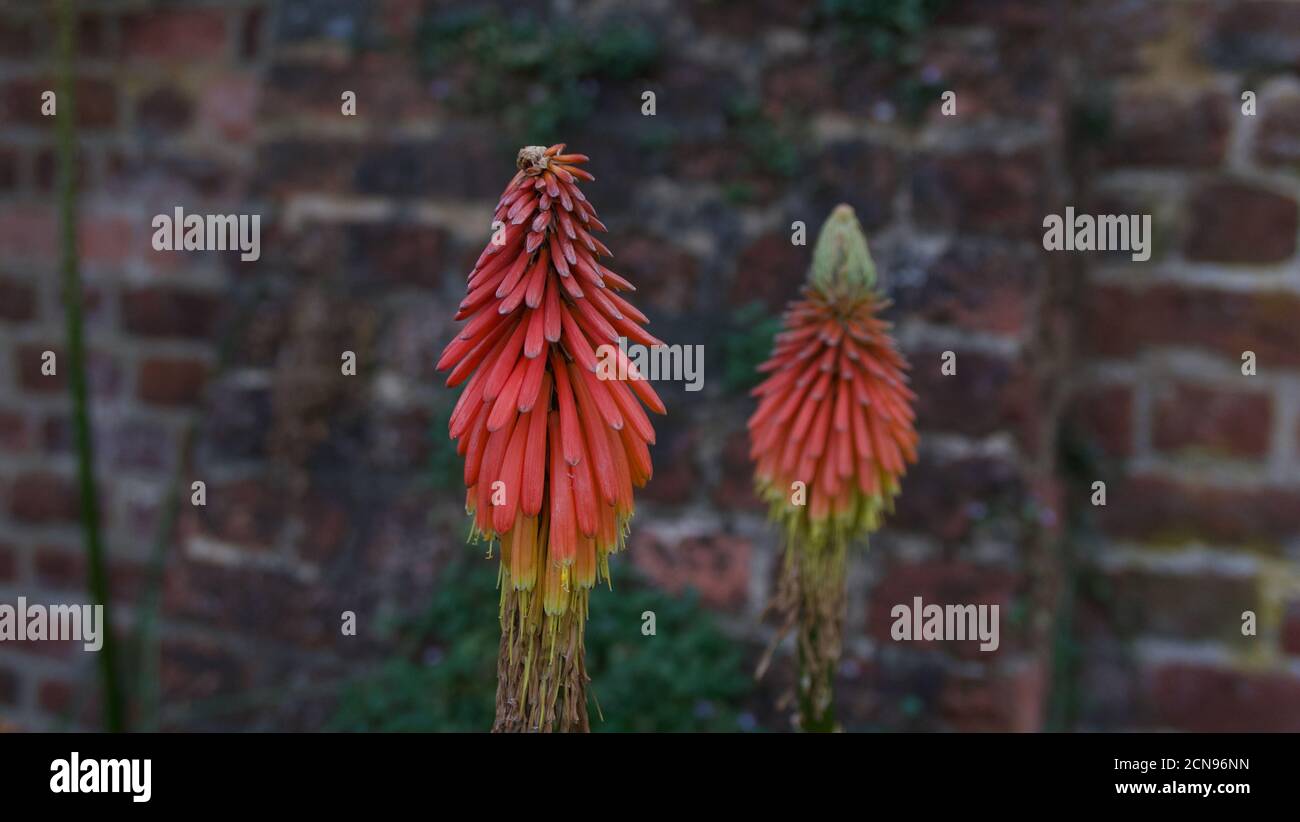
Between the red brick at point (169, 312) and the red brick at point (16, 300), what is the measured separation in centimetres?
32

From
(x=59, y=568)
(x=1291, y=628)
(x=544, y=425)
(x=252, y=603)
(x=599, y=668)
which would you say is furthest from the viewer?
(x=59, y=568)

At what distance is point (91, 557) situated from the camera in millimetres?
2086

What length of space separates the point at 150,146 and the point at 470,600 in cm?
168

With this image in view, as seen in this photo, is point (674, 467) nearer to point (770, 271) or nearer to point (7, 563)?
point (770, 271)

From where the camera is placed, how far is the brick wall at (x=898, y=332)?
217cm

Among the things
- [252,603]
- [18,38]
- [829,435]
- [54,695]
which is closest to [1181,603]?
[829,435]

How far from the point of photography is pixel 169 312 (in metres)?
3.05

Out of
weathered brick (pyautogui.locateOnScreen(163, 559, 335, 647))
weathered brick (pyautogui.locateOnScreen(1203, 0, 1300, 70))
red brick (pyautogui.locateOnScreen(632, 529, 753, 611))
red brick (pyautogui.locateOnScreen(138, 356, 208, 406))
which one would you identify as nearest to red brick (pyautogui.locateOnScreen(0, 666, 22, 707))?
red brick (pyautogui.locateOnScreen(138, 356, 208, 406))

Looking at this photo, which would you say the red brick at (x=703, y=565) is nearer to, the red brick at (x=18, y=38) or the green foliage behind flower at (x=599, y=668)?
the green foliage behind flower at (x=599, y=668)

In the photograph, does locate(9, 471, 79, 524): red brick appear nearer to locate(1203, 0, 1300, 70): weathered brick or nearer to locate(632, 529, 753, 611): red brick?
locate(632, 529, 753, 611): red brick

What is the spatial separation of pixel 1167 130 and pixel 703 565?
138 cm

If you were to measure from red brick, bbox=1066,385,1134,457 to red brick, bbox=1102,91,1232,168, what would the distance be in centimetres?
50
